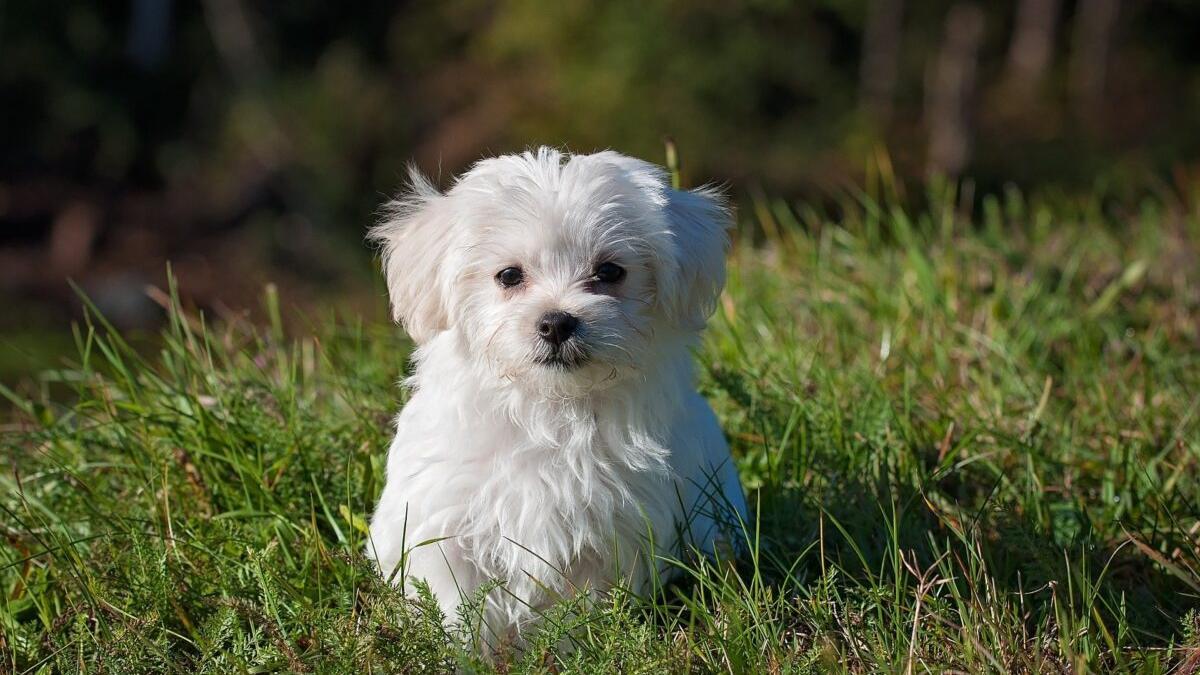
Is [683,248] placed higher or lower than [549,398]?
higher

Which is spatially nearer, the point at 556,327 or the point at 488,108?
the point at 556,327

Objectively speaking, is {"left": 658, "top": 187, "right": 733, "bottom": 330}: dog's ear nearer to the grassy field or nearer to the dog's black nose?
the dog's black nose

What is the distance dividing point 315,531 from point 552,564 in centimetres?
72

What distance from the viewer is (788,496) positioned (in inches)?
156

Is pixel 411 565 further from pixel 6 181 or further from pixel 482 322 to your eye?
pixel 6 181

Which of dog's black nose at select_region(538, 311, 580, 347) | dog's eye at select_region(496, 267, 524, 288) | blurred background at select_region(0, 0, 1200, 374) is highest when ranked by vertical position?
dog's eye at select_region(496, 267, 524, 288)

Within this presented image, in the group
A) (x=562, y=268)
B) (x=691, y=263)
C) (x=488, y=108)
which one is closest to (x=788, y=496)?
(x=691, y=263)

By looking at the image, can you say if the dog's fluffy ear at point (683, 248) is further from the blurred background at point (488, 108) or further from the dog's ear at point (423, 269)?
the blurred background at point (488, 108)

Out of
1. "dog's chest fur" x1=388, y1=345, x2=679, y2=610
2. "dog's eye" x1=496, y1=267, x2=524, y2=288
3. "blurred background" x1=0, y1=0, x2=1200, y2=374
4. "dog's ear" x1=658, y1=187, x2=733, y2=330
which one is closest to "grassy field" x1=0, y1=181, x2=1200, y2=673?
"dog's chest fur" x1=388, y1=345, x2=679, y2=610

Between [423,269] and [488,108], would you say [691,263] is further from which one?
[488,108]

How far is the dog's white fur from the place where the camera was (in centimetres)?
329

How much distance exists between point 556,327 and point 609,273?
312 millimetres

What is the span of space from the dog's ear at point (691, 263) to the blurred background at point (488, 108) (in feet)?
41.2

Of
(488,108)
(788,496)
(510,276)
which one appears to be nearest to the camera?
(510,276)
